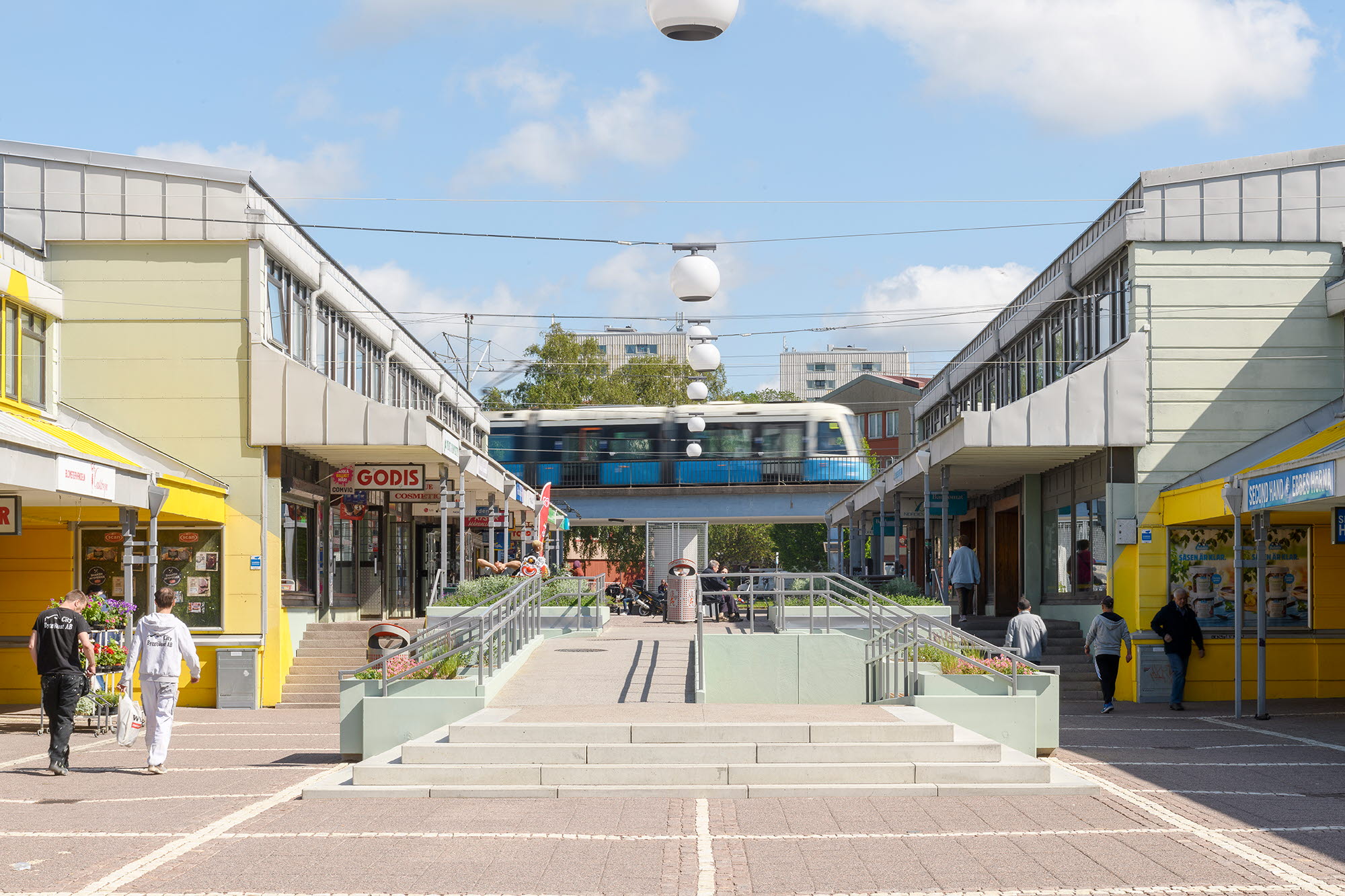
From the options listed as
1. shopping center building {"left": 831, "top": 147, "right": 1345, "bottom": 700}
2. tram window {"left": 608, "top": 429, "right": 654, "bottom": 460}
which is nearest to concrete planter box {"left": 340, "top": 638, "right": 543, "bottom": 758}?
shopping center building {"left": 831, "top": 147, "right": 1345, "bottom": 700}

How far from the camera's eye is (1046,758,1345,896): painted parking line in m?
7.98

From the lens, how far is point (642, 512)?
46.1 metres

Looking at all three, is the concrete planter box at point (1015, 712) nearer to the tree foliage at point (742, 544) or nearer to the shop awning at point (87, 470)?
the shop awning at point (87, 470)

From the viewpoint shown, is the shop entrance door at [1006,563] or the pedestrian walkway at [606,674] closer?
the pedestrian walkway at [606,674]

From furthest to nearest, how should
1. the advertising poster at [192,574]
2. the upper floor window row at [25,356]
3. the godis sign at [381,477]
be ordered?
1. the godis sign at [381,477]
2. the advertising poster at [192,574]
3. the upper floor window row at [25,356]

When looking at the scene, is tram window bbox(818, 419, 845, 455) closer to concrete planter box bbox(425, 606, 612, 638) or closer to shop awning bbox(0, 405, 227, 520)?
concrete planter box bbox(425, 606, 612, 638)

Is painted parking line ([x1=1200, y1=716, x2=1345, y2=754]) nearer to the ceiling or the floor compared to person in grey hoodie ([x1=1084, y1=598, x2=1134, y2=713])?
nearer to the floor

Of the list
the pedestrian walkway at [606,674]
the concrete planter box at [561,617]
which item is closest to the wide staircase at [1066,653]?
the pedestrian walkway at [606,674]

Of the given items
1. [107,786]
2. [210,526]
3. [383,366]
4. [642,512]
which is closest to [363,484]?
[210,526]

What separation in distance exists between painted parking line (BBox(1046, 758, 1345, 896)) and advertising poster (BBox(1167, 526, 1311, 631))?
9.92m

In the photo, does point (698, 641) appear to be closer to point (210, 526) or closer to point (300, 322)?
point (210, 526)

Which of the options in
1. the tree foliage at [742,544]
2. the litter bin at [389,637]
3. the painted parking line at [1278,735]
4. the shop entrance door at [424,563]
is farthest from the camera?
the tree foliage at [742,544]

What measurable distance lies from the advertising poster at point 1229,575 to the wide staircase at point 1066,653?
6.04 feet

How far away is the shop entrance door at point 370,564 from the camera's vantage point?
29.1m
